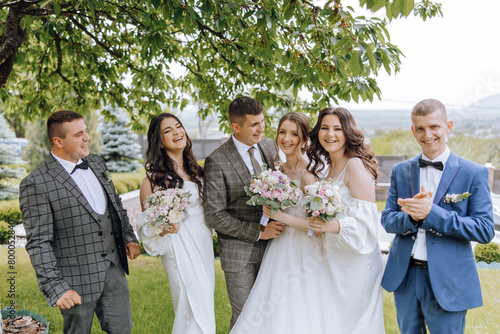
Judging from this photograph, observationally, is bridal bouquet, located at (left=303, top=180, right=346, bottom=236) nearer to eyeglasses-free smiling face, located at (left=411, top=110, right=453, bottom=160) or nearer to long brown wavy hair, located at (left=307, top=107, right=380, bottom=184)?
long brown wavy hair, located at (left=307, top=107, right=380, bottom=184)

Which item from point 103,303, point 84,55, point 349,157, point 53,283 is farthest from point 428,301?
point 84,55

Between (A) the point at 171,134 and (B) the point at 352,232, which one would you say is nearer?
(B) the point at 352,232

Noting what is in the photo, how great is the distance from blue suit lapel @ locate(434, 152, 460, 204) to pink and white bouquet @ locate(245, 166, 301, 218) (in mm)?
1006

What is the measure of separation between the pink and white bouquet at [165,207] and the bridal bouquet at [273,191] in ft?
1.86

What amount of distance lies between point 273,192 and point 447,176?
125cm

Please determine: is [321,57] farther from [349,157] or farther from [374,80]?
[349,157]

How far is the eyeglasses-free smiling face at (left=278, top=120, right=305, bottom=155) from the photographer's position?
3.63m

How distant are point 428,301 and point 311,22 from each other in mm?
2991

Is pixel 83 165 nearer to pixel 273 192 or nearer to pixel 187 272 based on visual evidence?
pixel 187 272

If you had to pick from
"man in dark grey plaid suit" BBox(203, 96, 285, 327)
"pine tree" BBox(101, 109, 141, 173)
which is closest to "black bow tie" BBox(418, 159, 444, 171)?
"man in dark grey plaid suit" BBox(203, 96, 285, 327)

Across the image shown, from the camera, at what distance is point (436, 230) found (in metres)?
2.83

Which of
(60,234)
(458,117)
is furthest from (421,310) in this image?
(458,117)

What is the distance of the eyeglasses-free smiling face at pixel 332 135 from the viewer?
3350 millimetres

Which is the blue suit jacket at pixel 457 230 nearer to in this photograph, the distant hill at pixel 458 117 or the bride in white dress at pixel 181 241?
the bride in white dress at pixel 181 241
